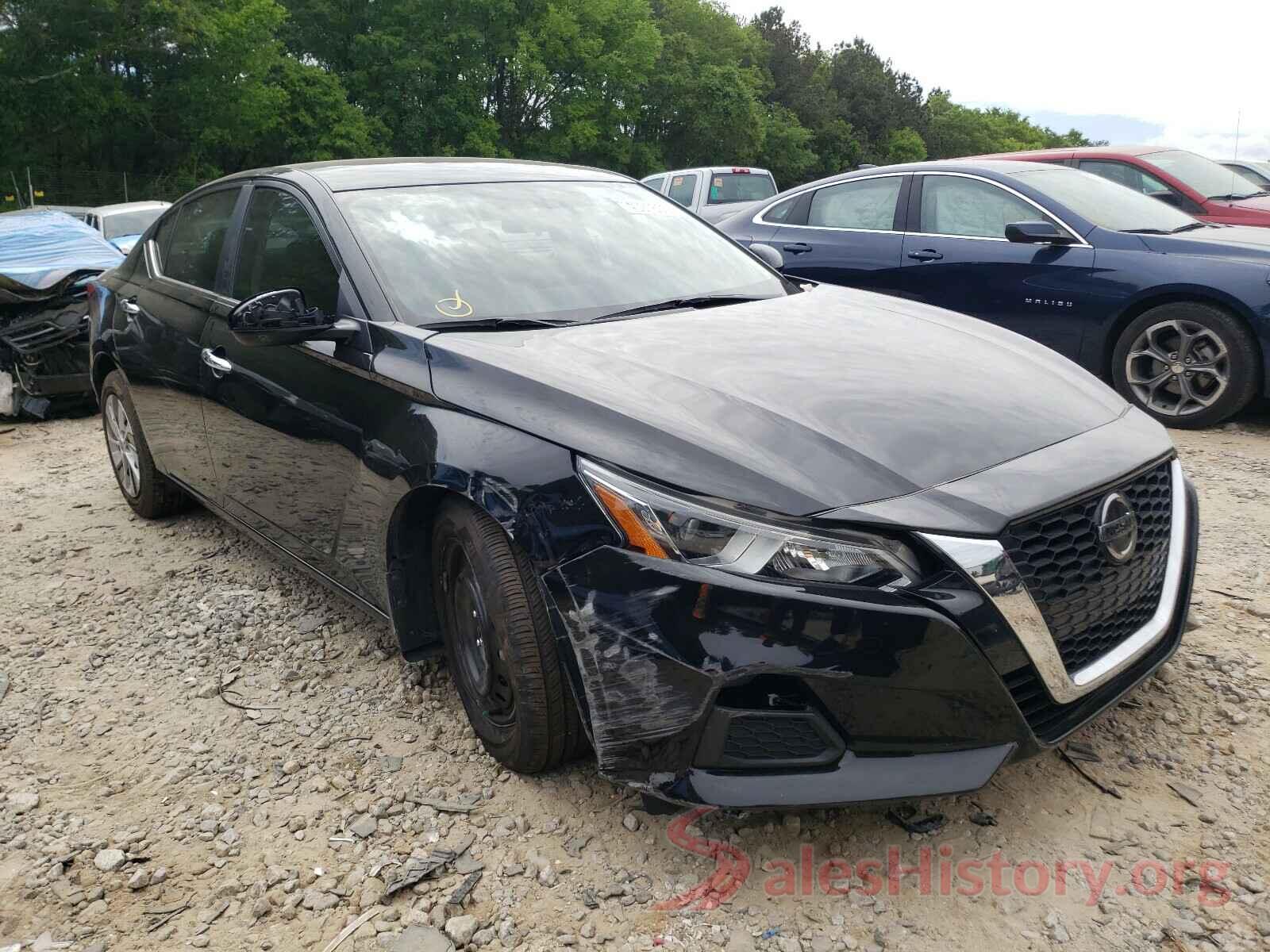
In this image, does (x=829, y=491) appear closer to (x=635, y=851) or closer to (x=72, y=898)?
(x=635, y=851)

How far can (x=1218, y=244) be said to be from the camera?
579 centimetres

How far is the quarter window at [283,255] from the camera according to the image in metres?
3.26

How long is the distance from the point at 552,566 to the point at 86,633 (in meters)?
2.41

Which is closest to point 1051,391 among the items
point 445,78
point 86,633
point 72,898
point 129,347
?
point 72,898

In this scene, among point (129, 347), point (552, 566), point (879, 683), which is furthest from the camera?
point (129, 347)

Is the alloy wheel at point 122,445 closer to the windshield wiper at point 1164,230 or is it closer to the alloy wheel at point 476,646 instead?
the alloy wheel at point 476,646

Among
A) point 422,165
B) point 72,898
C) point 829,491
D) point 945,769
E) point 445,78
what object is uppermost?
point 445,78

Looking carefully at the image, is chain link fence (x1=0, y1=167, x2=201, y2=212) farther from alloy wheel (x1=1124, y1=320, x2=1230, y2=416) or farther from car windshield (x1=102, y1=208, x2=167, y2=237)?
alloy wheel (x1=1124, y1=320, x2=1230, y2=416)

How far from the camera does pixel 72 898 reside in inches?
96.1

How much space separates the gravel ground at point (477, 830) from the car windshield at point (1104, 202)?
3.24 m

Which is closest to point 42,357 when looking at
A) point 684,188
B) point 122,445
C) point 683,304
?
point 122,445

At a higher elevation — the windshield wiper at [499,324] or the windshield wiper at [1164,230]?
the windshield wiper at [1164,230]

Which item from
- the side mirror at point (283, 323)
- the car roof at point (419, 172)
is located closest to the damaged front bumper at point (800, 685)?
the side mirror at point (283, 323)

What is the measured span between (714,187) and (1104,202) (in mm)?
10210
